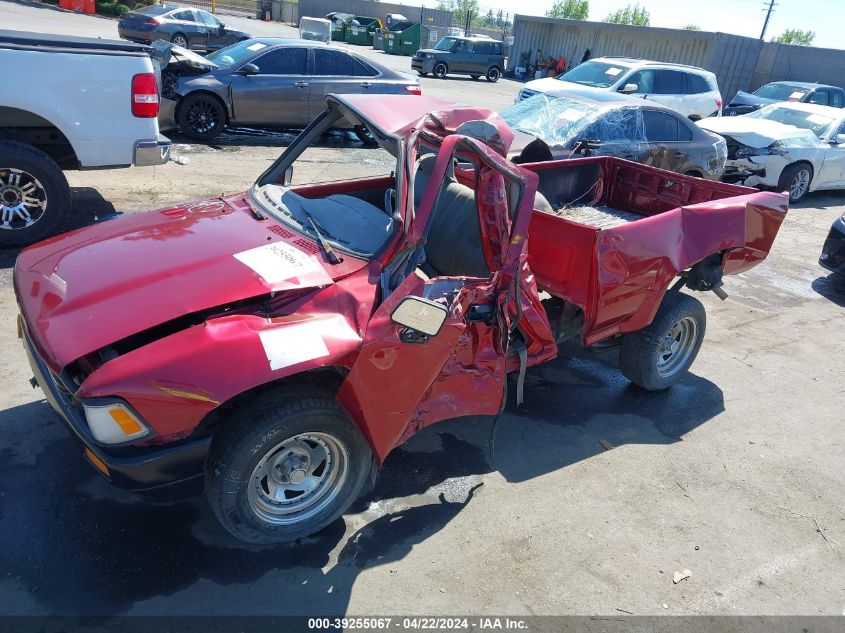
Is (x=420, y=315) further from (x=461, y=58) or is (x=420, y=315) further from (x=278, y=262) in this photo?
(x=461, y=58)

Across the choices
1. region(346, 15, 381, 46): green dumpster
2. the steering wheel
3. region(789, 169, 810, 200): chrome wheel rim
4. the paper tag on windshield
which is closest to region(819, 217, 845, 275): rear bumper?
region(789, 169, 810, 200): chrome wheel rim

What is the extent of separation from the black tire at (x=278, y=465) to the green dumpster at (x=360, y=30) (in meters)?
39.0

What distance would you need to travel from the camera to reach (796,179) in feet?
36.4

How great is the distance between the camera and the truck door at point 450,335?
2906 mm

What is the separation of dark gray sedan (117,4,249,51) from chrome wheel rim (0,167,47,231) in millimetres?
15624

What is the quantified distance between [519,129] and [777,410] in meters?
5.07

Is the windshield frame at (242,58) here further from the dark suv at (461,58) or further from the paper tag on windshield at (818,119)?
the dark suv at (461,58)

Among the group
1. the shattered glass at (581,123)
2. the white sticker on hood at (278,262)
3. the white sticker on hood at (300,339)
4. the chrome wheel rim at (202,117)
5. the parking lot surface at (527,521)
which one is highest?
the shattered glass at (581,123)

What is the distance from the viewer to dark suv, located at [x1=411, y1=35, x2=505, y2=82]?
28.0m

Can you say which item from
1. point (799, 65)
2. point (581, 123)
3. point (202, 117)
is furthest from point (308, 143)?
point (799, 65)

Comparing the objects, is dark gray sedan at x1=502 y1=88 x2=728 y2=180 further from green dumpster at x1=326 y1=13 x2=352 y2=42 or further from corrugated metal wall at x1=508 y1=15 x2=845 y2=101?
green dumpster at x1=326 y1=13 x2=352 y2=42

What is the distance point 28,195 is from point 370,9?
154 feet

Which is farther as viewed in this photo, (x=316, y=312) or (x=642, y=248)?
(x=642, y=248)

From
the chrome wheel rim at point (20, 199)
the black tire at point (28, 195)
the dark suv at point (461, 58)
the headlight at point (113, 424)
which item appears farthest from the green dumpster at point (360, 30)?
the headlight at point (113, 424)
